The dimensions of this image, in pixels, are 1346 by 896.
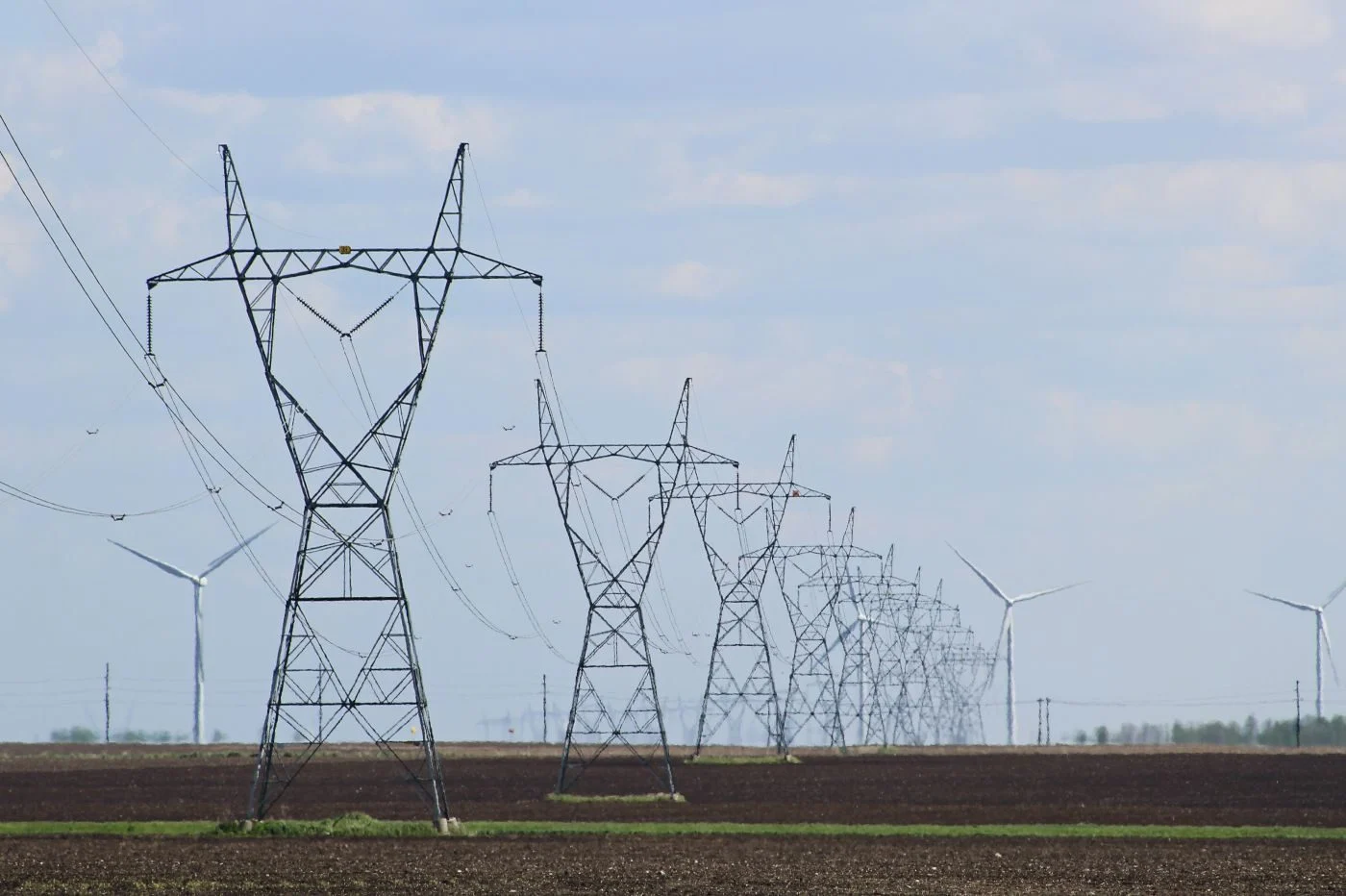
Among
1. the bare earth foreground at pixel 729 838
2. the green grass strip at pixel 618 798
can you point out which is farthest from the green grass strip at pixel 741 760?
the green grass strip at pixel 618 798

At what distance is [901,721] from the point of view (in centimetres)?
17475

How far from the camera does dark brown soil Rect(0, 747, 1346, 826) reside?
6788 cm

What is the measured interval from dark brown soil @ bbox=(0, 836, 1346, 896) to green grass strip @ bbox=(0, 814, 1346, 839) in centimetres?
242

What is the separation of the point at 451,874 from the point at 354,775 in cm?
5940

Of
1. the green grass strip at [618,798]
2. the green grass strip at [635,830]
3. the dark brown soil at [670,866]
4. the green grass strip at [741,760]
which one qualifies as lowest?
the dark brown soil at [670,866]

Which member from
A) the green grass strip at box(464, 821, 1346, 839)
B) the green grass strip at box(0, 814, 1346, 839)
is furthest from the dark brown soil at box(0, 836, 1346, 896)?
the green grass strip at box(464, 821, 1346, 839)

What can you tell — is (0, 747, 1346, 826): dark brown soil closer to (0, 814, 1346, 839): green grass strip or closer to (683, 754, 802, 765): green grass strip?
(683, 754, 802, 765): green grass strip

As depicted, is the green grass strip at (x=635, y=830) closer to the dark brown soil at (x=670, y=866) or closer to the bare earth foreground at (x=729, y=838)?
the bare earth foreground at (x=729, y=838)

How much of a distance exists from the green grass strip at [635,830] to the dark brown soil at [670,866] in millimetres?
2418

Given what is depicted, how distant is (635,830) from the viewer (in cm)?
6000

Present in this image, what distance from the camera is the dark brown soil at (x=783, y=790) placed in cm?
6788

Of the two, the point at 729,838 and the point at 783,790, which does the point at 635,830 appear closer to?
the point at 729,838

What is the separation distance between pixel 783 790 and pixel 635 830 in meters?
24.8

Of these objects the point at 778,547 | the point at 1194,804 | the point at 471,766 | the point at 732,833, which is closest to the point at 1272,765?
the point at 778,547
